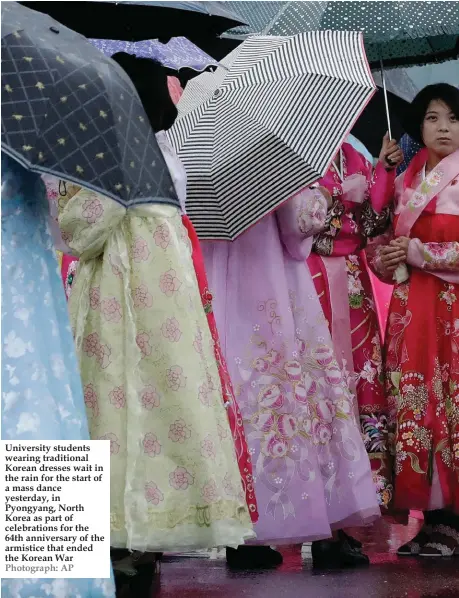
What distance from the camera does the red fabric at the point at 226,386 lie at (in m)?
4.05

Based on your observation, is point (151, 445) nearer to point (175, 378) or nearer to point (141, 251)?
point (175, 378)

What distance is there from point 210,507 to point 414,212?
2456 millimetres

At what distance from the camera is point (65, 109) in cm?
320

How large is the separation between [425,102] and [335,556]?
209 cm

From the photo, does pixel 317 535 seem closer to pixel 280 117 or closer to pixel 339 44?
pixel 280 117

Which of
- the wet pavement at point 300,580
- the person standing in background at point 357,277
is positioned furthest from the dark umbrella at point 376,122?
the wet pavement at point 300,580

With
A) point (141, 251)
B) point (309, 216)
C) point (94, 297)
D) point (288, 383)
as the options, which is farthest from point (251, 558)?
point (141, 251)

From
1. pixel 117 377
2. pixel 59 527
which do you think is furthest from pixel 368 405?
pixel 59 527

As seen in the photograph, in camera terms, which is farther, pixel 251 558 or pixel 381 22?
pixel 381 22

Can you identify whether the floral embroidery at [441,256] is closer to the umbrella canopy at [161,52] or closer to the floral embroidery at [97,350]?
the umbrella canopy at [161,52]

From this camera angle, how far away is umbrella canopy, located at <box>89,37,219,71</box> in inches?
166

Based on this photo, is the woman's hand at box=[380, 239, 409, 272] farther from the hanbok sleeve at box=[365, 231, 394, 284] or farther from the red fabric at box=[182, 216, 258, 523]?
the red fabric at box=[182, 216, 258, 523]

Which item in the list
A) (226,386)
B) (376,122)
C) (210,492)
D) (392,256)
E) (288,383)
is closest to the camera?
(210,492)

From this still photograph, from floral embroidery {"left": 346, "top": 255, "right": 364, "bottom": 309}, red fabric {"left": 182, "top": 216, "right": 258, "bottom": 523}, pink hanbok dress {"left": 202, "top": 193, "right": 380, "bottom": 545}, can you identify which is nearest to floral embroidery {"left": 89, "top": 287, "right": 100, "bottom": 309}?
red fabric {"left": 182, "top": 216, "right": 258, "bottom": 523}
